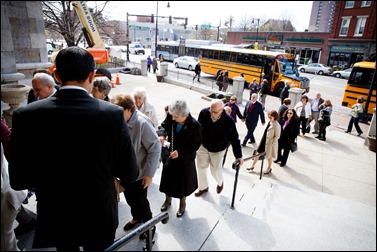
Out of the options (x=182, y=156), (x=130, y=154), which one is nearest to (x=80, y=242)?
(x=130, y=154)

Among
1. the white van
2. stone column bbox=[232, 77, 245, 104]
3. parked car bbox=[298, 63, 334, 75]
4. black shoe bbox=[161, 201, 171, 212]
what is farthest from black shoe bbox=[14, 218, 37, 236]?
the white van

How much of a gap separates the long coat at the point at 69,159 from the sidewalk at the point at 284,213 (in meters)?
0.38

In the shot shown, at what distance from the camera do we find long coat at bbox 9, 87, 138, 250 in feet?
4.77

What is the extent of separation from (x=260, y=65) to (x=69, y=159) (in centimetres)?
1740

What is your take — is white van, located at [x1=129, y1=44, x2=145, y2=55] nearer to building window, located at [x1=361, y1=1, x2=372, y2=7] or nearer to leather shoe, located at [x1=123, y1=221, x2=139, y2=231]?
leather shoe, located at [x1=123, y1=221, x2=139, y2=231]

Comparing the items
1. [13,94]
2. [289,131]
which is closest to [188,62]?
[289,131]

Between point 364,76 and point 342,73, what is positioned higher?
point 364,76

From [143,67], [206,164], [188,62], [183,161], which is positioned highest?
[188,62]

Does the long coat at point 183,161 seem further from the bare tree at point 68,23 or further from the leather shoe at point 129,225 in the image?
the bare tree at point 68,23

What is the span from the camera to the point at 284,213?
1.42 metres

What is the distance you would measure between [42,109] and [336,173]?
6.37 m

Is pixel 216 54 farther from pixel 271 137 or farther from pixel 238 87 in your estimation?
pixel 271 137

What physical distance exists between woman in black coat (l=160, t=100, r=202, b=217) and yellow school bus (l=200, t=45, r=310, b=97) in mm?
13434

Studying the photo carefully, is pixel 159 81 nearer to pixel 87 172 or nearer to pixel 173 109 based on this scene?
pixel 173 109
